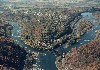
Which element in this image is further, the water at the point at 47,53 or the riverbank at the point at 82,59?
the water at the point at 47,53

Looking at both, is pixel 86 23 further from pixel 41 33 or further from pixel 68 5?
pixel 68 5

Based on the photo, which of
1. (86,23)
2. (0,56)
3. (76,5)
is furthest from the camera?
Answer: (76,5)

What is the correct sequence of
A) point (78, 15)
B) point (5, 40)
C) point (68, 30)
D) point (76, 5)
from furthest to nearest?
1. point (76, 5)
2. point (78, 15)
3. point (68, 30)
4. point (5, 40)

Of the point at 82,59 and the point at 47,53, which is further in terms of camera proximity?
the point at 47,53

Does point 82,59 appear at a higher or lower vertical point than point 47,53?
higher

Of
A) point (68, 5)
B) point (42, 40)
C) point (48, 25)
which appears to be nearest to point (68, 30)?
point (48, 25)

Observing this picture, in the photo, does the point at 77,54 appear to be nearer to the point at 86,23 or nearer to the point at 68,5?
the point at 86,23

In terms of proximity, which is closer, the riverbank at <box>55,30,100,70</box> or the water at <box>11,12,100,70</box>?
the riverbank at <box>55,30,100,70</box>

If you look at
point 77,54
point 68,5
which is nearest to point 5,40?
point 77,54

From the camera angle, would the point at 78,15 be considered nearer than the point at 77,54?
No
